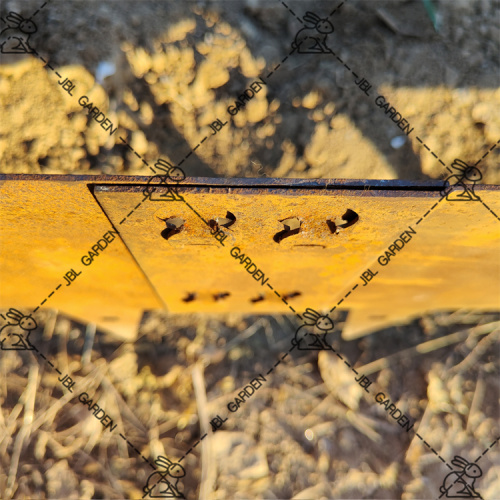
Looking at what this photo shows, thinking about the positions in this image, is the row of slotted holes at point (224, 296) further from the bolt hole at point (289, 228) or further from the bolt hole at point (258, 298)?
the bolt hole at point (289, 228)

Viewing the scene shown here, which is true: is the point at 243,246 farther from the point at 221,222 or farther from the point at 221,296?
the point at 221,296

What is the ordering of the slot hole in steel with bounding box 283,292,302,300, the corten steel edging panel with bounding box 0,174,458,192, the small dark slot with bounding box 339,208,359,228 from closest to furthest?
the corten steel edging panel with bounding box 0,174,458,192 → the small dark slot with bounding box 339,208,359,228 → the slot hole in steel with bounding box 283,292,302,300

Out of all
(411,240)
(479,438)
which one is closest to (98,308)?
(411,240)

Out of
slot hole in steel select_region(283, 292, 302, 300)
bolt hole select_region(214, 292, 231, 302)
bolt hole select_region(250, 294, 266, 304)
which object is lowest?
bolt hole select_region(214, 292, 231, 302)

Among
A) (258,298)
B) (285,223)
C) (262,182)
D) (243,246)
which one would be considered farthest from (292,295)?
(262,182)

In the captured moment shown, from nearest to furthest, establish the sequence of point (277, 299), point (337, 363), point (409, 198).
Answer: point (409, 198) → point (277, 299) → point (337, 363)

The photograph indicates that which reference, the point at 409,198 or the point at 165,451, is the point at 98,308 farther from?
the point at 409,198

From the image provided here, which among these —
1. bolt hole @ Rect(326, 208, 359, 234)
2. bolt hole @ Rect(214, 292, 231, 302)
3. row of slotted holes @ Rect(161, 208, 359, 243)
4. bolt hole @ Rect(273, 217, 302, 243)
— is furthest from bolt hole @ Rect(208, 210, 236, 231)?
bolt hole @ Rect(214, 292, 231, 302)

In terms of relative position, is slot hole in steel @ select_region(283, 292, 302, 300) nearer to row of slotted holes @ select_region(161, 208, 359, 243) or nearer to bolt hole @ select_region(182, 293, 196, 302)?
bolt hole @ select_region(182, 293, 196, 302)
